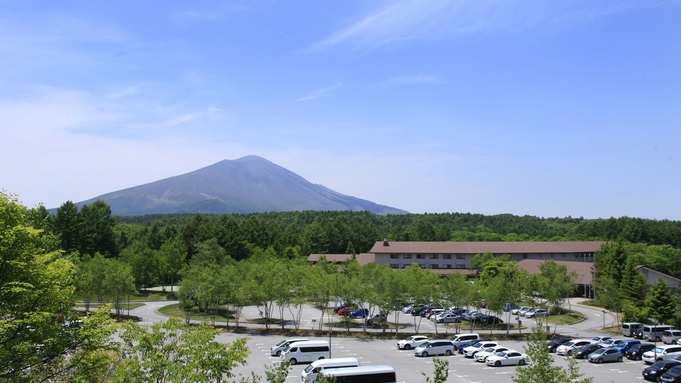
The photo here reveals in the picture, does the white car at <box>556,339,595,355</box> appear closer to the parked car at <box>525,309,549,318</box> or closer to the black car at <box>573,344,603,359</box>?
the black car at <box>573,344,603,359</box>

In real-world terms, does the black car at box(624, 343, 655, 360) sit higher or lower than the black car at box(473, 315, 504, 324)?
higher

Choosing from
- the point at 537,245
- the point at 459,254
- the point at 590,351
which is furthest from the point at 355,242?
the point at 590,351

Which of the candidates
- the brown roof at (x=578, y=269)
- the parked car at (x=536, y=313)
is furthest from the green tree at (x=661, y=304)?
the brown roof at (x=578, y=269)

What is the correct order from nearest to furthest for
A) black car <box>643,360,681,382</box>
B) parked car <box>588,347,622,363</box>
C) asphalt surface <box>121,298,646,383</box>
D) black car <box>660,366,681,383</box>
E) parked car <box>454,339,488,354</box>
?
black car <box>660,366,681,383</box> → black car <box>643,360,681,382</box> → asphalt surface <box>121,298,646,383</box> → parked car <box>588,347,622,363</box> → parked car <box>454,339,488,354</box>

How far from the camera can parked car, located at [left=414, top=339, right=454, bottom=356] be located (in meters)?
30.5

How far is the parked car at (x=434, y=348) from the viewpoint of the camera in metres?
30.5

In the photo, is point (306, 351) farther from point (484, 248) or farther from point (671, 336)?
point (484, 248)

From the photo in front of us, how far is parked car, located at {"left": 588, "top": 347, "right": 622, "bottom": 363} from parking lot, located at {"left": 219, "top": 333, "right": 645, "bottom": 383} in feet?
1.19

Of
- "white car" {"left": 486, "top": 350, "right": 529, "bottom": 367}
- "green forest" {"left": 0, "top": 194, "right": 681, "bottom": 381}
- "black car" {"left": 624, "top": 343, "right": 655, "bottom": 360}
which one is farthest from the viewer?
"black car" {"left": 624, "top": 343, "right": 655, "bottom": 360}

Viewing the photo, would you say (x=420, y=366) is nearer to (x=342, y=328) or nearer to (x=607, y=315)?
(x=342, y=328)

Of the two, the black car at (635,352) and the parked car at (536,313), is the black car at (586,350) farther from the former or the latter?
the parked car at (536,313)

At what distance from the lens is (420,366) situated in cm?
2767

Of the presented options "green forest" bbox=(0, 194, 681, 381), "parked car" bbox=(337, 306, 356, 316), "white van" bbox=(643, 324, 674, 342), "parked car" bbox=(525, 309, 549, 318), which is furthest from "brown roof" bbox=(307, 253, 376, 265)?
"white van" bbox=(643, 324, 674, 342)

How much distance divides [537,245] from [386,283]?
45.9 m
